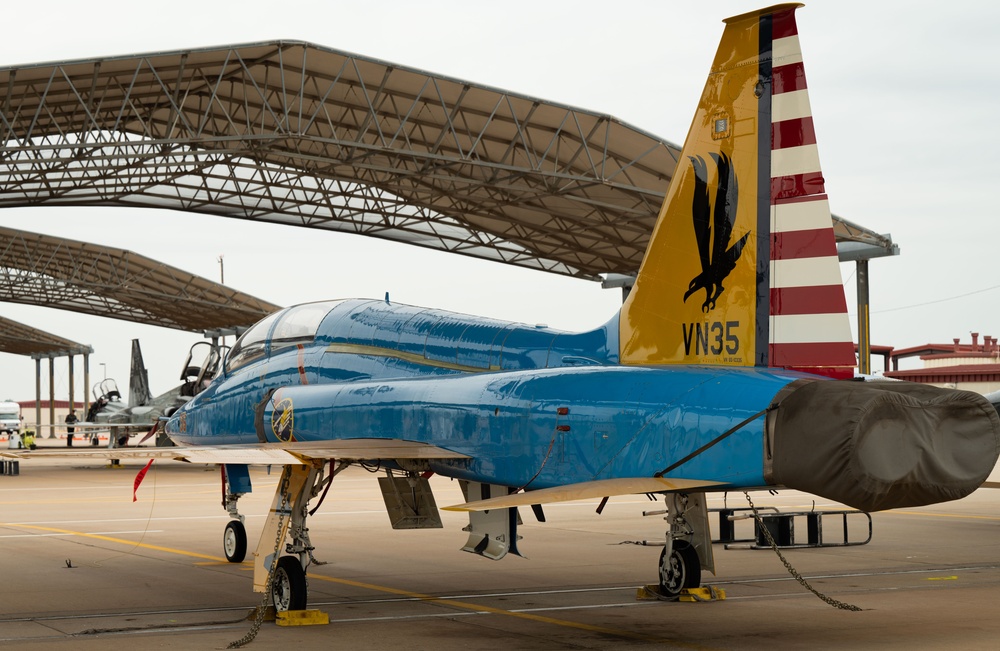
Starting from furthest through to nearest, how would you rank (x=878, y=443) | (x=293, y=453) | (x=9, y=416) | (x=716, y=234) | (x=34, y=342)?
1. (x=9, y=416)
2. (x=34, y=342)
3. (x=293, y=453)
4. (x=716, y=234)
5. (x=878, y=443)

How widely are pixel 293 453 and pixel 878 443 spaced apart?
4783mm

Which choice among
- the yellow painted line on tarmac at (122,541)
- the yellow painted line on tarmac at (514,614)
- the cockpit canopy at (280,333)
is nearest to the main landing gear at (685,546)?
the yellow painted line on tarmac at (514,614)

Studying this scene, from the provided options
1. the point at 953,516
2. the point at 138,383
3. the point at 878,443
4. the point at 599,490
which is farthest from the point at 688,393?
the point at 138,383

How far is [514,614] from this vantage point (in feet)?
32.9

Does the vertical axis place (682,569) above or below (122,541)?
above

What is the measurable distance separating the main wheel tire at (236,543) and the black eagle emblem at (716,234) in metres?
7.65

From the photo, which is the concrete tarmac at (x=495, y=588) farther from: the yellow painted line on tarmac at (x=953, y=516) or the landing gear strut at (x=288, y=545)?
the landing gear strut at (x=288, y=545)

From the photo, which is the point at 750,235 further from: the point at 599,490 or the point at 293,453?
the point at 293,453

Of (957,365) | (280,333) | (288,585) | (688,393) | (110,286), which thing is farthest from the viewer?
(957,365)

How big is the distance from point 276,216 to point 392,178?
16.9 ft

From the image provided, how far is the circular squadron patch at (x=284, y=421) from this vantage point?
11.2m

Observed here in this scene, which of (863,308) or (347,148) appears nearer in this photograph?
(863,308)

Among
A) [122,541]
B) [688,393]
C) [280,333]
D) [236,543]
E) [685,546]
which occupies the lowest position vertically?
[122,541]

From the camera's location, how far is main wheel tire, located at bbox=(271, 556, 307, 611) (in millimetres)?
9695
